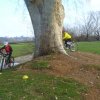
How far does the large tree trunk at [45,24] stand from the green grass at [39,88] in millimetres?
3743

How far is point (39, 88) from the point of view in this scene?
11484 millimetres

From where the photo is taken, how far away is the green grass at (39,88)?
424 inches

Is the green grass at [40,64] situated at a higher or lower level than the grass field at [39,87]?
higher

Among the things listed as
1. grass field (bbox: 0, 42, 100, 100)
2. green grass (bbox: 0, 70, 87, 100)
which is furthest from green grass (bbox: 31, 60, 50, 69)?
green grass (bbox: 0, 70, 87, 100)

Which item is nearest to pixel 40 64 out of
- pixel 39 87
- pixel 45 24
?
pixel 45 24

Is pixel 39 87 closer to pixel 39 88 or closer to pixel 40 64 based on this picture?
pixel 39 88

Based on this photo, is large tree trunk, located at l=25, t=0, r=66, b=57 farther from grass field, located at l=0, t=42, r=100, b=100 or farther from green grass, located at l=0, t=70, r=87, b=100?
green grass, located at l=0, t=70, r=87, b=100

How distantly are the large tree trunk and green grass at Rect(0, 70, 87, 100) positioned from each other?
147 inches

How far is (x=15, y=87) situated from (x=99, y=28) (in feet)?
339

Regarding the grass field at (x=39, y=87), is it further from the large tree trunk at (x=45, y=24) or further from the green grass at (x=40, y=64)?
the large tree trunk at (x=45, y=24)

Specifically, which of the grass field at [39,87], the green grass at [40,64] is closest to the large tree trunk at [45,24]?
the green grass at [40,64]

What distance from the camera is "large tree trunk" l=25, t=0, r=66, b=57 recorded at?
16.4 metres

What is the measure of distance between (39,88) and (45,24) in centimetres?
563

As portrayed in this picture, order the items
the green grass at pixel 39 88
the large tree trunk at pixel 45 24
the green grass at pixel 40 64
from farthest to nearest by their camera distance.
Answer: the large tree trunk at pixel 45 24 → the green grass at pixel 40 64 → the green grass at pixel 39 88
